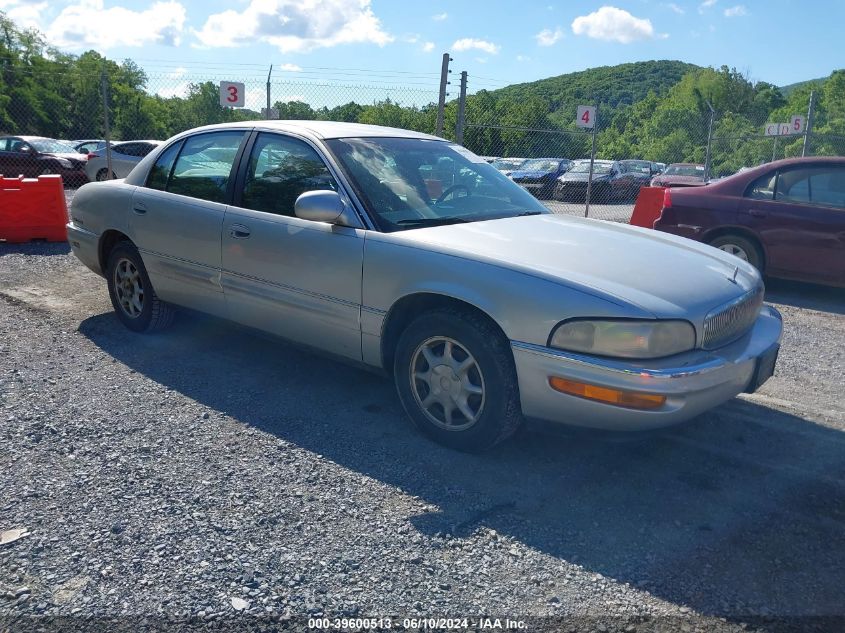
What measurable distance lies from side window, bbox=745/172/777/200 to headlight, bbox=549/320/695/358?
5.21m

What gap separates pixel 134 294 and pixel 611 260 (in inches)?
141

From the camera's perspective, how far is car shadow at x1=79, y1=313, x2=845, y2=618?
109 inches

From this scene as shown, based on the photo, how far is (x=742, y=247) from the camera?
7.76 m

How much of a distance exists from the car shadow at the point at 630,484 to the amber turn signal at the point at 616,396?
0.70 feet

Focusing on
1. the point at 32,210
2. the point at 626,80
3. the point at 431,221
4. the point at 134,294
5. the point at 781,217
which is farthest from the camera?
the point at 626,80

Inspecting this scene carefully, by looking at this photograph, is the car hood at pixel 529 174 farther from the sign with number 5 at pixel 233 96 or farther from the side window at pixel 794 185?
the side window at pixel 794 185

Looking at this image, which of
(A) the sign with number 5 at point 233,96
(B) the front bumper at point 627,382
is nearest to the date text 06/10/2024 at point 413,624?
(B) the front bumper at point 627,382

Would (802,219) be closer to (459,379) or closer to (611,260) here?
(611,260)

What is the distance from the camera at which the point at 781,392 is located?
→ 4.76m

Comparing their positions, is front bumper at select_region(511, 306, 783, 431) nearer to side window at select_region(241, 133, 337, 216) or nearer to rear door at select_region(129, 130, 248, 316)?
side window at select_region(241, 133, 337, 216)

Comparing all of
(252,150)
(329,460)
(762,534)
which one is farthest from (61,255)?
(762,534)

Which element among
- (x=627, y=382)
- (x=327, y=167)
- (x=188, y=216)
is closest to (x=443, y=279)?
(x=627, y=382)

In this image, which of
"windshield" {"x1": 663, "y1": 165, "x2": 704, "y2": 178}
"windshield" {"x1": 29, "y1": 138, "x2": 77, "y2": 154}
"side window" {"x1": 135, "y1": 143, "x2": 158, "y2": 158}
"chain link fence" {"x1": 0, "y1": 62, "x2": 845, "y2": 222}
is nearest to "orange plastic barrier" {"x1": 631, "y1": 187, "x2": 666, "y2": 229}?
"chain link fence" {"x1": 0, "y1": 62, "x2": 845, "y2": 222}

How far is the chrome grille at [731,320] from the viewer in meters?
3.41
